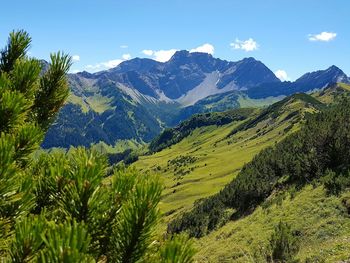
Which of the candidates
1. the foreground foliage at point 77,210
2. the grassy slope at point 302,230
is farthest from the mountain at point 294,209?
the foreground foliage at point 77,210

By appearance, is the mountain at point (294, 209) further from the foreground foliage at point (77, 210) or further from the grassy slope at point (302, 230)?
the foreground foliage at point (77, 210)

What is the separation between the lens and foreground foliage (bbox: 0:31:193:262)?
2.32 meters

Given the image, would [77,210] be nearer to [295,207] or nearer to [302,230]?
[302,230]

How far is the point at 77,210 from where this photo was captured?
277 centimetres

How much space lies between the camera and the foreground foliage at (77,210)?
2324 millimetres

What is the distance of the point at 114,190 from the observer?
9.86ft

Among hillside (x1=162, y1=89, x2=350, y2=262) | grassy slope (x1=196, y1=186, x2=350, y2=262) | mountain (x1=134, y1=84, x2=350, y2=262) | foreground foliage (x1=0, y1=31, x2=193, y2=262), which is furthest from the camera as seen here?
hillside (x1=162, y1=89, x2=350, y2=262)

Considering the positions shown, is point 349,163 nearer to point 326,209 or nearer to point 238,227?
point 326,209

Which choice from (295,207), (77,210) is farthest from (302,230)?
(77,210)

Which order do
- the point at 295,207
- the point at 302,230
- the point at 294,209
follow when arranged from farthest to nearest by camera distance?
the point at 295,207 < the point at 294,209 < the point at 302,230

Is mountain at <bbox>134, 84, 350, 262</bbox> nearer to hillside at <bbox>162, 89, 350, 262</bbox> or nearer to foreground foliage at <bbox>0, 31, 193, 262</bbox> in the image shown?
hillside at <bbox>162, 89, 350, 262</bbox>

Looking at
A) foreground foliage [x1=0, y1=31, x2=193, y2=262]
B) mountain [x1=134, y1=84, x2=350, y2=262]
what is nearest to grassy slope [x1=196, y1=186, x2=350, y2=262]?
mountain [x1=134, y1=84, x2=350, y2=262]

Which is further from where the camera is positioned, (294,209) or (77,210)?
(294,209)

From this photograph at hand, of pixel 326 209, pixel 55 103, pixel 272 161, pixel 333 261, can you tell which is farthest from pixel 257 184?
pixel 55 103
